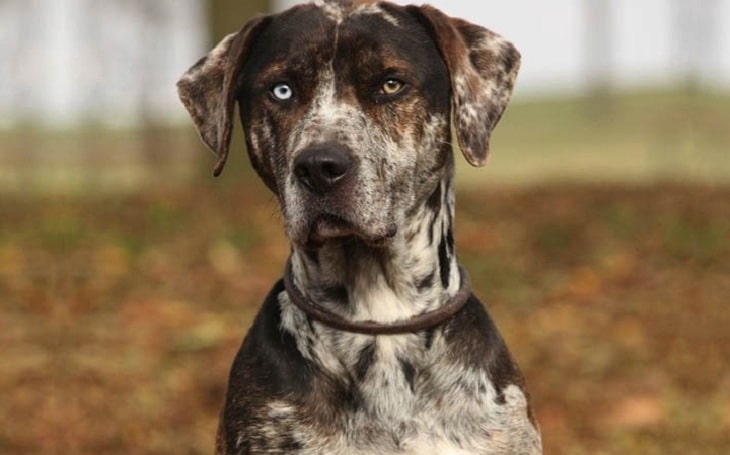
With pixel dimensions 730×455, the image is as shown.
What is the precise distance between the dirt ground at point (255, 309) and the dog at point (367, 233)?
50.0 inches

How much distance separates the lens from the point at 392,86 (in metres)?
5.01

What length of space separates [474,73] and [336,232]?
969 millimetres

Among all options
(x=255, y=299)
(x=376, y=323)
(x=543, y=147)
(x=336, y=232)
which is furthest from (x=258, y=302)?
(x=543, y=147)

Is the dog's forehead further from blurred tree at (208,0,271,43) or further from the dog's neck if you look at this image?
blurred tree at (208,0,271,43)

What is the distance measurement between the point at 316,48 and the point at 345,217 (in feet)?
2.49

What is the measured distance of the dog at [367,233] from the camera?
4746 millimetres

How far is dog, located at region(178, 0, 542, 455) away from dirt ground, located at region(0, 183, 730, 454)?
127cm

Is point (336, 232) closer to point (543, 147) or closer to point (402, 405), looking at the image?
point (402, 405)

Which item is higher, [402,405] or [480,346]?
[480,346]

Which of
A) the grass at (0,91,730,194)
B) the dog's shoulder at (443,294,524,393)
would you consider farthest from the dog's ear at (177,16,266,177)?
the grass at (0,91,730,194)

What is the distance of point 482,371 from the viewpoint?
4.93 meters

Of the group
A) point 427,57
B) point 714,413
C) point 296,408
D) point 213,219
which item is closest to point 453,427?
point 296,408

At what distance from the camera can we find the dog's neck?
5.11m

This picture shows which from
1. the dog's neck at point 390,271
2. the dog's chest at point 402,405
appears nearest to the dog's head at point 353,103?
the dog's neck at point 390,271
